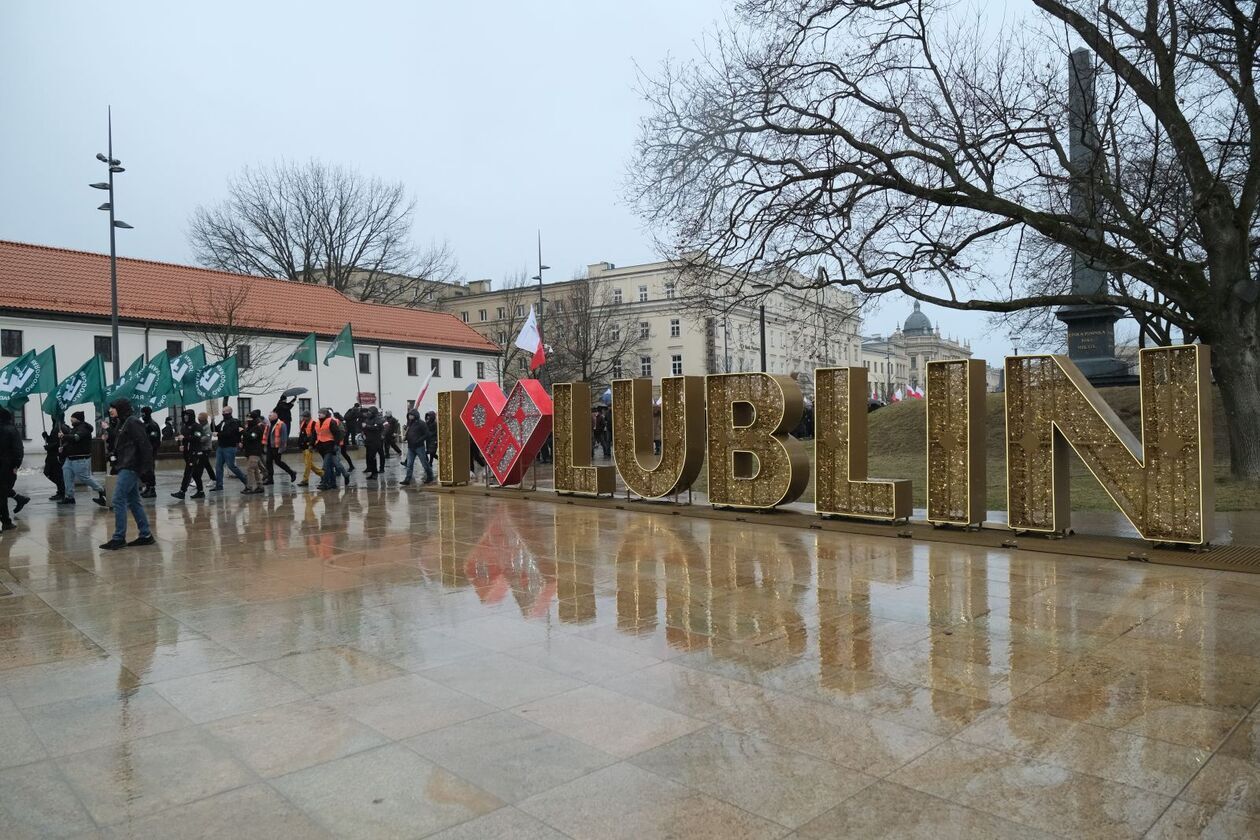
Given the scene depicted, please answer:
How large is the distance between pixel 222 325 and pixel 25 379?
22875mm

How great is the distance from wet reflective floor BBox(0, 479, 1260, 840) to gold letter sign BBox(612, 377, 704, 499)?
4.42 metres

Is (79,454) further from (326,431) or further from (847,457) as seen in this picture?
(847,457)

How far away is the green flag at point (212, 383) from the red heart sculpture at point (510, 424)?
7.22 m

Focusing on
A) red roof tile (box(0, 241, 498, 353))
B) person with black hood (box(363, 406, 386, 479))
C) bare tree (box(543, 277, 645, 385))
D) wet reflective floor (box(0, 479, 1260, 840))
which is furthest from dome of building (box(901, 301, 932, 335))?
wet reflective floor (box(0, 479, 1260, 840))

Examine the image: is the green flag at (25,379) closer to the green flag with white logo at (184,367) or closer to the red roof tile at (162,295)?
the green flag with white logo at (184,367)

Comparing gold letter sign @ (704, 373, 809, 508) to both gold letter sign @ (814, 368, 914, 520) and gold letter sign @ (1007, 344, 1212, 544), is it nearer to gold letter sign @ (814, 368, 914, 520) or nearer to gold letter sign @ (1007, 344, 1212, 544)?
gold letter sign @ (814, 368, 914, 520)

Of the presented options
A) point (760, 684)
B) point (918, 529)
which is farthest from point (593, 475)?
point (760, 684)

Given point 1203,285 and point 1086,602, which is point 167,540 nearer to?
point 1086,602

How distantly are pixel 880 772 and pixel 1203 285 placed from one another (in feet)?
42.1

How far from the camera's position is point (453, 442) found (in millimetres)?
17484

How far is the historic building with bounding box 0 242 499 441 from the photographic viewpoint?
39.3 metres

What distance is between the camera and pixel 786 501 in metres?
11.8

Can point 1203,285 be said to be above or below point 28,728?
above

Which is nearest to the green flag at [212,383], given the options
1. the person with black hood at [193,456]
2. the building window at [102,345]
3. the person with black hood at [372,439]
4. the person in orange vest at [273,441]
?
the person in orange vest at [273,441]
